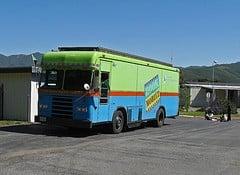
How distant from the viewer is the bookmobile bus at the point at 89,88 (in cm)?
1986

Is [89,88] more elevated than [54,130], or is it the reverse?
[89,88]

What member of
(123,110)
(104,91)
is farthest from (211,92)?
(104,91)

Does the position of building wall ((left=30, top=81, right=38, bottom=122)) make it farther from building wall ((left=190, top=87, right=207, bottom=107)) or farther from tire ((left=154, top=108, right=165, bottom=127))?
building wall ((left=190, top=87, right=207, bottom=107))

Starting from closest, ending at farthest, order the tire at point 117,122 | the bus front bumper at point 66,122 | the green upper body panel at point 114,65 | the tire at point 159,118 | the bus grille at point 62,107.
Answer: the bus front bumper at point 66,122 → the green upper body panel at point 114,65 → the bus grille at point 62,107 → the tire at point 117,122 → the tire at point 159,118

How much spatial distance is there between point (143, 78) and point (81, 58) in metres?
4.64

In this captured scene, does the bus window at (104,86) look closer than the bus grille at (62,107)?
No

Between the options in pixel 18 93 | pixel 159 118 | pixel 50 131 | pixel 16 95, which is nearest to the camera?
pixel 50 131

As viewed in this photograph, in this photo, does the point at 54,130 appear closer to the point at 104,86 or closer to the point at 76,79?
the point at 76,79

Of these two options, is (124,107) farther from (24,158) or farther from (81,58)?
(24,158)

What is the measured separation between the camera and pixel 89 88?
19734 millimetres

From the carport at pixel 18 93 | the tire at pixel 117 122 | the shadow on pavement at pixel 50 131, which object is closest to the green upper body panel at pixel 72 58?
the tire at pixel 117 122

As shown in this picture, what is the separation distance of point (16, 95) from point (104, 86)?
27.2ft

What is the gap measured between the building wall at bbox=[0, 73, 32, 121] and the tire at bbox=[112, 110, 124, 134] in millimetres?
6266

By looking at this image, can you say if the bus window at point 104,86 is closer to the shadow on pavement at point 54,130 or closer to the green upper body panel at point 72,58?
the green upper body panel at point 72,58
